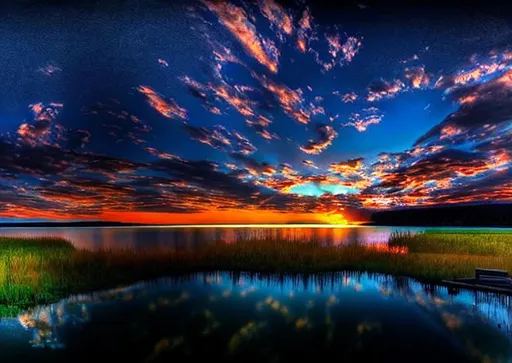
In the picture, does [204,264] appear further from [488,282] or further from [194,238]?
[194,238]

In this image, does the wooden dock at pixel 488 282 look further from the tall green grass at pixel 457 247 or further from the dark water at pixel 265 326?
the tall green grass at pixel 457 247

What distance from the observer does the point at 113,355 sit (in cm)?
540

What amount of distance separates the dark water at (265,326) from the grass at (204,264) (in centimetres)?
90

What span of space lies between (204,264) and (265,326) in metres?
6.50

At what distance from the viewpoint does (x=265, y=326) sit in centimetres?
691

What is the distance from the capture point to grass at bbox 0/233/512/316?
349 inches

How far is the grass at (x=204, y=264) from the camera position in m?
8.86

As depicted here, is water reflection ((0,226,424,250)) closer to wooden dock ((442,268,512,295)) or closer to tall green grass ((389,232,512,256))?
tall green grass ((389,232,512,256))

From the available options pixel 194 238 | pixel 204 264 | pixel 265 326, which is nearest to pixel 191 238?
pixel 194 238

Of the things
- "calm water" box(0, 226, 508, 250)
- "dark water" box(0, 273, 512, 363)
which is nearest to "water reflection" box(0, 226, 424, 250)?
"calm water" box(0, 226, 508, 250)

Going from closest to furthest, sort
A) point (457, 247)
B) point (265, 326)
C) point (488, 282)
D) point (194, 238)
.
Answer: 1. point (265, 326)
2. point (488, 282)
3. point (457, 247)
4. point (194, 238)

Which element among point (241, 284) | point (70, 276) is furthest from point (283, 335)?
point (70, 276)

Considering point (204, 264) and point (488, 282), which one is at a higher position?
point (488, 282)

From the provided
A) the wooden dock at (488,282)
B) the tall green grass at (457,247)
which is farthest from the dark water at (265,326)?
the tall green grass at (457,247)
